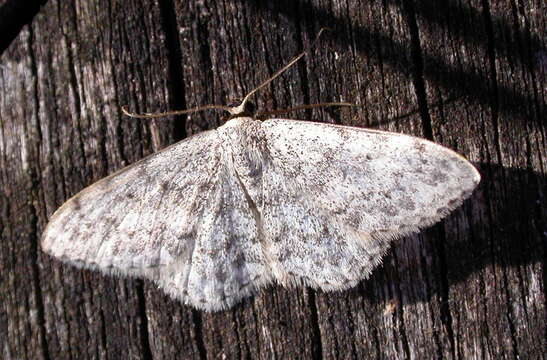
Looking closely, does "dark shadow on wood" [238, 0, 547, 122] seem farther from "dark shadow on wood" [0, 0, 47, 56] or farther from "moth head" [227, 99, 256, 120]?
"dark shadow on wood" [0, 0, 47, 56]

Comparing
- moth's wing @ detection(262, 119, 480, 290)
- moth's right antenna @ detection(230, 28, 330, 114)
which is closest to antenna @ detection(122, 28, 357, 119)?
moth's right antenna @ detection(230, 28, 330, 114)

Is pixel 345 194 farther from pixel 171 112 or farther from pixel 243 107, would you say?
pixel 171 112

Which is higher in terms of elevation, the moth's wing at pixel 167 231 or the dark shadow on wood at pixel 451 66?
the dark shadow on wood at pixel 451 66

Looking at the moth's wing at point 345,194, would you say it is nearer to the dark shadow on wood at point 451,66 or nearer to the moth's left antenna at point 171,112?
the moth's left antenna at point 171,112

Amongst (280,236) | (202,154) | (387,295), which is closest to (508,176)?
(387,295)

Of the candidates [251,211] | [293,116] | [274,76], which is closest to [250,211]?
[251,211]

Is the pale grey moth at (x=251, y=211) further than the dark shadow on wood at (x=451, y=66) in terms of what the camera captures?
No

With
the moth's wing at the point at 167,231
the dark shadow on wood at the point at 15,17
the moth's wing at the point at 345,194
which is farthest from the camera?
the dark shadow on wood at the point at 15,17

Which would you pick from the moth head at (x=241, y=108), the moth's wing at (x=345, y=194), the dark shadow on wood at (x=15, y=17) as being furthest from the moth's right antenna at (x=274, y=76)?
the dark shadow on wood at (x=15, y=17)
